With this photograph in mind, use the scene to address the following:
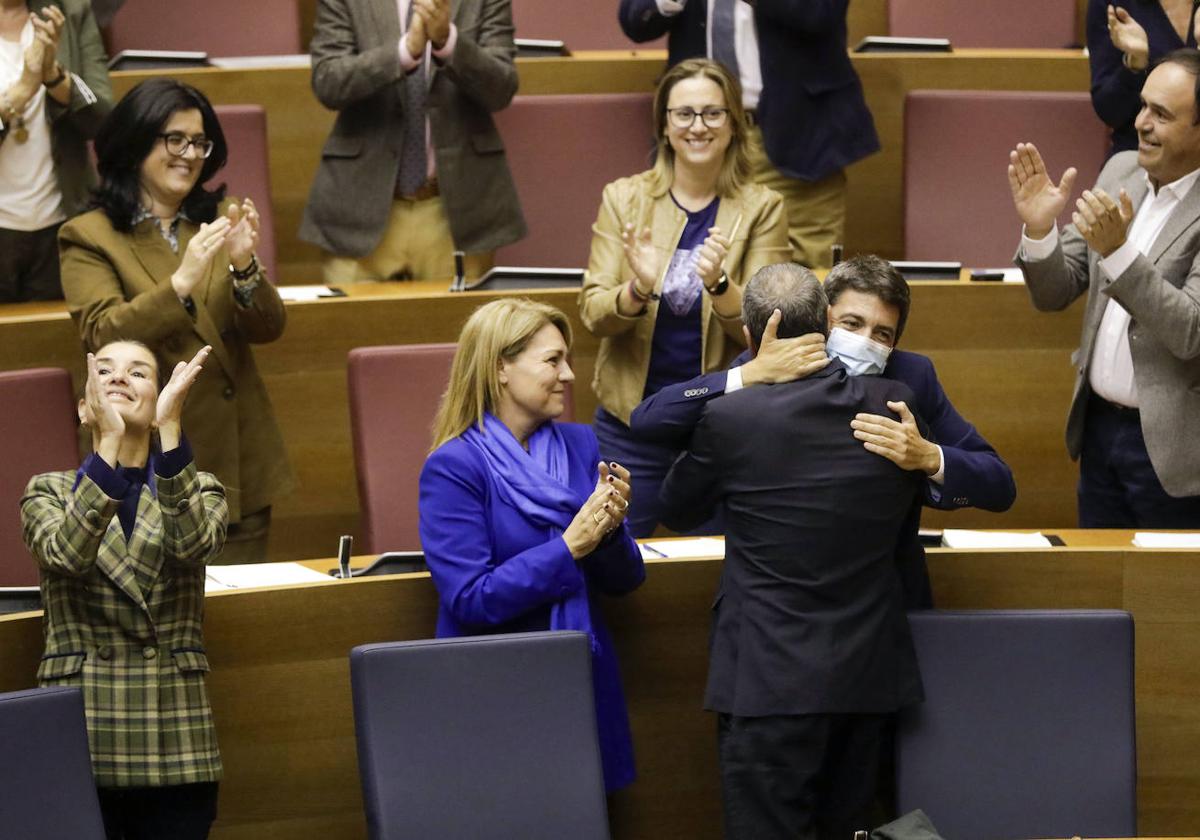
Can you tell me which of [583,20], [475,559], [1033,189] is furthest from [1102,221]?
[583,20]

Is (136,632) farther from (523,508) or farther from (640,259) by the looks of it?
(640,259)

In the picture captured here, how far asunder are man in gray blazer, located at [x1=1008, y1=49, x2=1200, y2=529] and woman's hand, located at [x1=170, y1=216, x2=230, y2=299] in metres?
1.10

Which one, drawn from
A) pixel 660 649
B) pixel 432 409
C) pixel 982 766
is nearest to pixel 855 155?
→ pixel 432 409

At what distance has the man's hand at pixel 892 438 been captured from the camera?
6.42ft

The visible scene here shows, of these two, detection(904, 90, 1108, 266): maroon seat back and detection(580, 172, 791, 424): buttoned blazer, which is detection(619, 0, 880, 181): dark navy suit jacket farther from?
detection(580, 172, 791, 424): buttoned blazer

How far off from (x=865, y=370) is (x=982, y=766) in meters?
0.48

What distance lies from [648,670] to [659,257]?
71cm

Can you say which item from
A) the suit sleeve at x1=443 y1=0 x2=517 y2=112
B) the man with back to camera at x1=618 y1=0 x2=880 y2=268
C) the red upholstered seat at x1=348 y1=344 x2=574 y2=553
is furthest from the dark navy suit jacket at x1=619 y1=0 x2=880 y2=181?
the red upholstered seat at x1=348 y1=344 x2=574 y2=553

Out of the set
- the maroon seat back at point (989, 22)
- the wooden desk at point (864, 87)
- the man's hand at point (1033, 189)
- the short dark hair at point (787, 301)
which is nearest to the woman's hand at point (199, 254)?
the short dark hair at point (787, 301)

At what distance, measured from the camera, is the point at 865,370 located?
209 cm

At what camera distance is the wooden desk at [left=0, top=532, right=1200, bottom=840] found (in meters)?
2.27

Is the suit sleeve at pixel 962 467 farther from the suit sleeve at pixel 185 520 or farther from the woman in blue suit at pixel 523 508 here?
the suit sleeve at pixel 185 520

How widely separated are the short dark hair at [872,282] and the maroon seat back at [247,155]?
5.18 ft

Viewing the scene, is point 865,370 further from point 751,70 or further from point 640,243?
point 751,70
